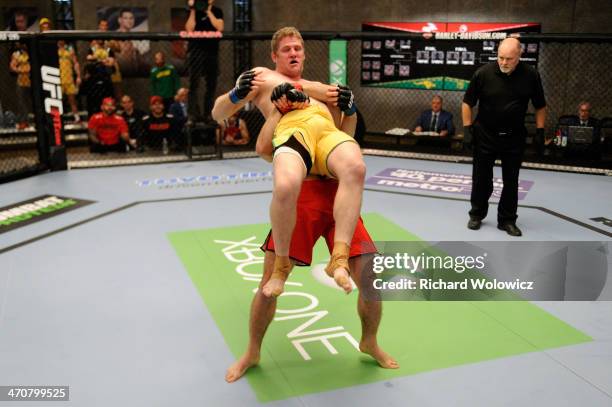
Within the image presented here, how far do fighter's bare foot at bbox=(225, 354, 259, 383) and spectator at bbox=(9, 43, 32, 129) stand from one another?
7161 mm

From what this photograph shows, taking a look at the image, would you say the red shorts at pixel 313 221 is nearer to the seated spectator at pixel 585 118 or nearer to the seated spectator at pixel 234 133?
the seated spectator at pixel 585 118

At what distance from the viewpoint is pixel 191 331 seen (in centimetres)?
316

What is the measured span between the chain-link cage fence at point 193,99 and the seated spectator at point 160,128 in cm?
1

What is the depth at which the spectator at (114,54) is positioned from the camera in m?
9.30

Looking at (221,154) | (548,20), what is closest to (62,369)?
(221,154)

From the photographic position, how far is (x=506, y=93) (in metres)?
4.57

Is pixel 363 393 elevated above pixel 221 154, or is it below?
below

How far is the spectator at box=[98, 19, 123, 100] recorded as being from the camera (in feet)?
30.5

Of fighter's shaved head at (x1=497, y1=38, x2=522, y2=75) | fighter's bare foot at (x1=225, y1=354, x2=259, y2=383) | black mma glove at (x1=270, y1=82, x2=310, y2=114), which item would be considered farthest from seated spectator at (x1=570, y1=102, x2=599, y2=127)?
fighter's bare foot at (x1=225, y1=354, x2=259, y2=383)

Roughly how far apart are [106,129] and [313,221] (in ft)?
20.6

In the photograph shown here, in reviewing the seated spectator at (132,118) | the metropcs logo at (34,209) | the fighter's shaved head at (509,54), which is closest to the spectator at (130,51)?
the seated spectator at (132,118)

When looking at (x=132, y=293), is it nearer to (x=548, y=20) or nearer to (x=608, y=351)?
(x=608, y=351)

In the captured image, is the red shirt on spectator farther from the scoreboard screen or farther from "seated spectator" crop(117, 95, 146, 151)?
the scoreboard screen

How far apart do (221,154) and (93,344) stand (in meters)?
4.90
